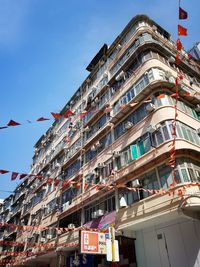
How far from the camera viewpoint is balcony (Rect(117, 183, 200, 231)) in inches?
386

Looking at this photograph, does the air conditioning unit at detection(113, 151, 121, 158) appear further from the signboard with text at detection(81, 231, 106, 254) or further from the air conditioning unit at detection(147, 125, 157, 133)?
the signboard with text at detection(81, 231, 106, 254)

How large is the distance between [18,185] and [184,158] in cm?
3553

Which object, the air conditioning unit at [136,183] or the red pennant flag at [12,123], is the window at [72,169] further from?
the red pennant flag at [12,123]

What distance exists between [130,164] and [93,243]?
250 inches

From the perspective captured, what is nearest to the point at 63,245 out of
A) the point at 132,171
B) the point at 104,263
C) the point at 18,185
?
the point at 104,263

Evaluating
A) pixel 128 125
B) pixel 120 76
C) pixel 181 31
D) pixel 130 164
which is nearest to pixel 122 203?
pixel 130 164

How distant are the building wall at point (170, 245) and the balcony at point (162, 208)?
0.45 meters

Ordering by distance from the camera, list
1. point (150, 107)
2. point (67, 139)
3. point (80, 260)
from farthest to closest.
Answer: point (67, 139)
point (80, 260)
point (150, 107)

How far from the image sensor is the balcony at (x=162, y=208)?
981 cm

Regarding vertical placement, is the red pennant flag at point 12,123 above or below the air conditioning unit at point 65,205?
above

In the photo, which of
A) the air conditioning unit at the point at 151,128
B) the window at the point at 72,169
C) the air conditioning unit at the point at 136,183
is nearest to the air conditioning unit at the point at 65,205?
the window at the point at 72,169

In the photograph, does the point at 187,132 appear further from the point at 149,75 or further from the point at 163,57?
the point at 163,57

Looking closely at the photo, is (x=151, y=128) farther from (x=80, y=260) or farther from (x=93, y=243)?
(x=80, y=260)

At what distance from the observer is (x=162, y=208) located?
10.7m
